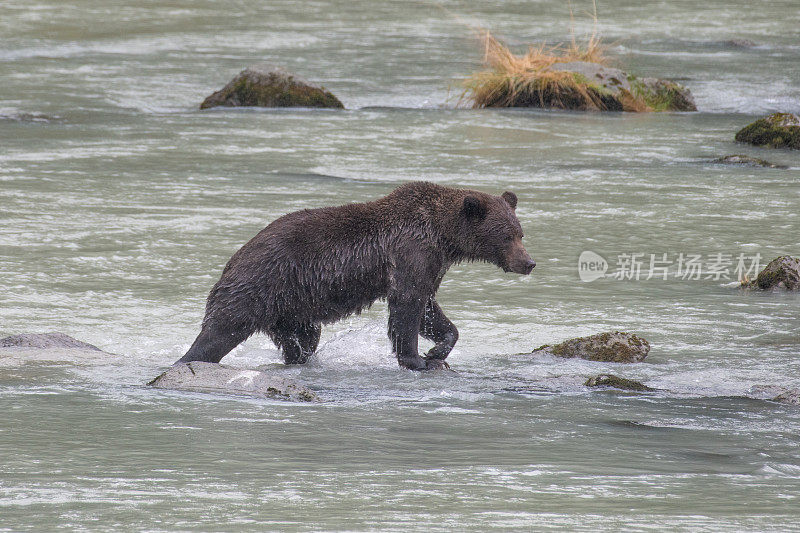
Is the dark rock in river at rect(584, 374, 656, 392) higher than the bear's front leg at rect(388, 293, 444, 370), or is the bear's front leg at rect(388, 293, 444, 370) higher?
the bear's front leg at rect(388, 293, 444, 370)

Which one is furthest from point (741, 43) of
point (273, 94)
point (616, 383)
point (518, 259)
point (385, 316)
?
point (616, 383)

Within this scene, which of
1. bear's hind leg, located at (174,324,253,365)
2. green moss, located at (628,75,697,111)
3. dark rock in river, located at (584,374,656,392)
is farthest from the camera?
green moss, located at (628,75,697,111)

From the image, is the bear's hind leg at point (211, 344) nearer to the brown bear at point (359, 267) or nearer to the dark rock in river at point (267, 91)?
the brown bear at point (359, 267)

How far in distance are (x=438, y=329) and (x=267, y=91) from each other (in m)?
13.4

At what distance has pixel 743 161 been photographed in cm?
1627

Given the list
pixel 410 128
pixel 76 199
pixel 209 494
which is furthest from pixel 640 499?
pixel 410 128

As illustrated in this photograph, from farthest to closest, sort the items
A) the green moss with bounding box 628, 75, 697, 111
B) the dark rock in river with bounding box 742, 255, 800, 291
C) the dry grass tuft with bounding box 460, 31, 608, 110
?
1. the dry grass tuft with bounding box 460, 31, 608, 110
2. the green moss with bounding box 628, 75, 697, 111
3. the dark rock in river with bounding box 742, 255, 800, 291

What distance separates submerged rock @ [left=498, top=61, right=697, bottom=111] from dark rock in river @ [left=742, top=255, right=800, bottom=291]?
439 inches

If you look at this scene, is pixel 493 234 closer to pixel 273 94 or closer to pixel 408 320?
pixel 408 320

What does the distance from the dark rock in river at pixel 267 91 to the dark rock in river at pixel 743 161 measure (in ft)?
22.9

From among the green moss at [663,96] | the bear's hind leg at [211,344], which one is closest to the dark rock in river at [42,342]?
the bear's hind leg at [211,344]

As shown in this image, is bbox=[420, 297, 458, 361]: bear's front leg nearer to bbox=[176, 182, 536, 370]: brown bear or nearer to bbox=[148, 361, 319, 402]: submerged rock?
bbox=[176, 182, 536, 370]: brown bear

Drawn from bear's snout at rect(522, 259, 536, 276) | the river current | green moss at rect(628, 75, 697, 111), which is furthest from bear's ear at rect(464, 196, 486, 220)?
green moss at rect(628, 75, 697, 111)

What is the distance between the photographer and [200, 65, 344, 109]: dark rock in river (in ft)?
68.9
